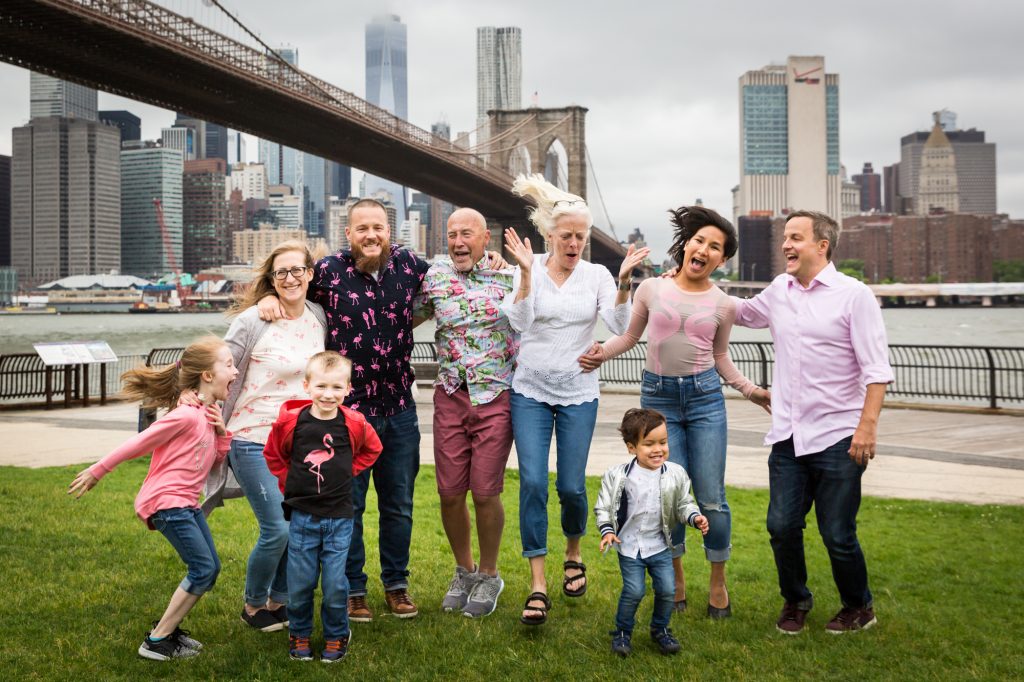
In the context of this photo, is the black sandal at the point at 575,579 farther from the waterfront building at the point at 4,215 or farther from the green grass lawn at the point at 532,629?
the waterfront building at the point at 4,215

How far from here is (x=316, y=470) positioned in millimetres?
3771

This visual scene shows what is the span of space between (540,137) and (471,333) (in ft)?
209

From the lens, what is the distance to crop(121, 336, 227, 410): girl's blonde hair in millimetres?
4000

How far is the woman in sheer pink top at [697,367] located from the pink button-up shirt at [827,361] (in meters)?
0.30

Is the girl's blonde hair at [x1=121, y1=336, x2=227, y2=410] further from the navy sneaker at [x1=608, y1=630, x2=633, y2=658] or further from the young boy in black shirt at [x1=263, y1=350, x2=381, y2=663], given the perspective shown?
the navy sneaker at [x1=608, y1=630, x2=633, y2=658]

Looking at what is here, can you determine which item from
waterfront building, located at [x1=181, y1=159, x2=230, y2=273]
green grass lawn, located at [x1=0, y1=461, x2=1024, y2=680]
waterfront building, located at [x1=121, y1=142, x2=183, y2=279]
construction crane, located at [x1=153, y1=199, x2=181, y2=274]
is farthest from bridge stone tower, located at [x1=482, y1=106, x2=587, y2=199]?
waterfront building, located at [x1=181, y1=159, x2=230, y2=273]

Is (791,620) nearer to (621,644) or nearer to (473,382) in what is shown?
(621,644)

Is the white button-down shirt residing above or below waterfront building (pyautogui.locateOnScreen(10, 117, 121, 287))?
below

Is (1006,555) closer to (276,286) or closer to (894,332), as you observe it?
(276,286)

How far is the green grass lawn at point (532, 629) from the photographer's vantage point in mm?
3729

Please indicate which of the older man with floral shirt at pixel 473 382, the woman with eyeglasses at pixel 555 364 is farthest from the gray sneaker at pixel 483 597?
the woman with eyeglasses at pixel 555 364

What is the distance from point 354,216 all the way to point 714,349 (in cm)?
181

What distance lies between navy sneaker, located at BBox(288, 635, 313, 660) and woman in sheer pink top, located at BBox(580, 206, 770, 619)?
5.61 feet

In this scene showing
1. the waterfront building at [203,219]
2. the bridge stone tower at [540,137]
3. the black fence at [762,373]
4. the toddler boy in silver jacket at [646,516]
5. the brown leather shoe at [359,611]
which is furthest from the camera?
the waterfront building at [203,219]
